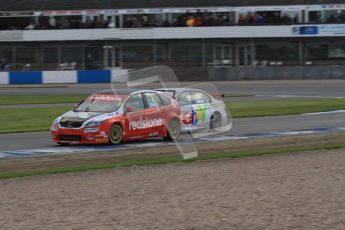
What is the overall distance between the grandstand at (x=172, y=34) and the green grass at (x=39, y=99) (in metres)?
16.0

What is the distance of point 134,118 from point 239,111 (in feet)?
33.6

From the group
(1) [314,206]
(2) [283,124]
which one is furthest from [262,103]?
(1) [314,206]

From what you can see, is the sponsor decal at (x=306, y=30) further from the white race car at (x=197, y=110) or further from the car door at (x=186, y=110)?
the car door at (x=186, y=110)

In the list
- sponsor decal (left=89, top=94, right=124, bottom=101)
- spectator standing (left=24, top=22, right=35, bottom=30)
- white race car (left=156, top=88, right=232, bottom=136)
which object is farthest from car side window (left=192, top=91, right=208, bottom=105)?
spectator standing (left=24, top=22, right=35, bottom=30)

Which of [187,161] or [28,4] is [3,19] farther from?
[187,161]

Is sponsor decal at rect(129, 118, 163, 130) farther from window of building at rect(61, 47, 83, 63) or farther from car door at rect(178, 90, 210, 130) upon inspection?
window of building at rect(61, 47, 83, 63)

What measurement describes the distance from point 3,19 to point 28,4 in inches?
91.4

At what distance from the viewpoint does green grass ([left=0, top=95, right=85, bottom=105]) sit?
3050 cm

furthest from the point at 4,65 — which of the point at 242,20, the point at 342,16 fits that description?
the point at 342,16

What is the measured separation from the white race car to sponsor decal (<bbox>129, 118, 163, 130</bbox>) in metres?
0.89

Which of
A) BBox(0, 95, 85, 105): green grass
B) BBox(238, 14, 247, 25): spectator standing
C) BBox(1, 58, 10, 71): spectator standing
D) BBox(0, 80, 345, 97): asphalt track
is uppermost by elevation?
BBox(238, 14, 247, 25): spectator standing

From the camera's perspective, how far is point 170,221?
712 cm

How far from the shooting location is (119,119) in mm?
14961

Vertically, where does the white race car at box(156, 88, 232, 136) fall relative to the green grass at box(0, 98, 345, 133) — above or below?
above
